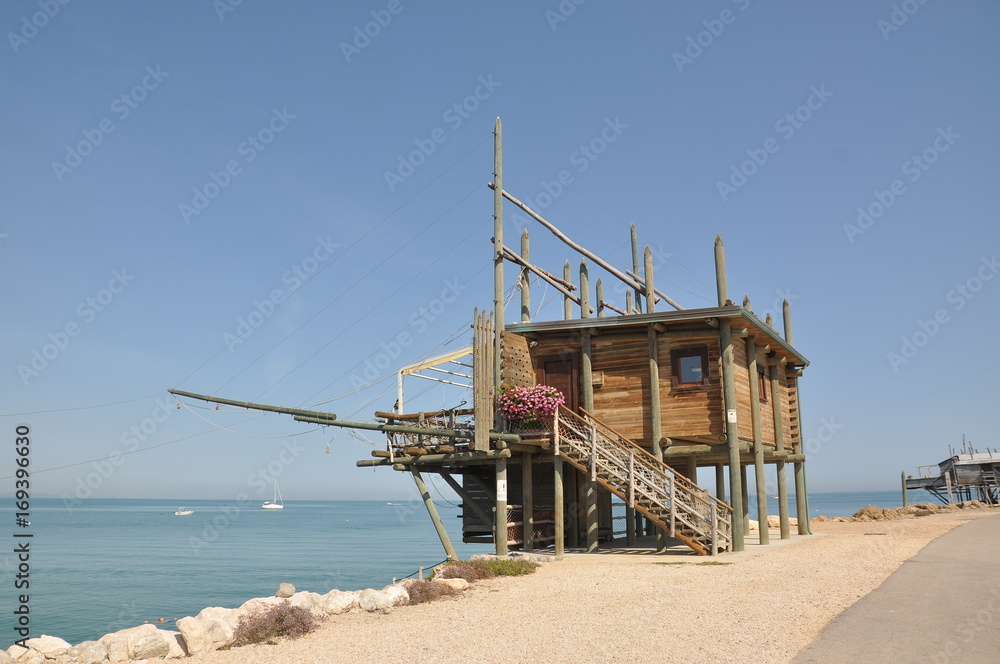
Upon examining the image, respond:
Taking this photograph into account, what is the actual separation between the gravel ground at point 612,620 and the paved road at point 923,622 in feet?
1.08

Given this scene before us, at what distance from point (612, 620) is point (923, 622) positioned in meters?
3.72

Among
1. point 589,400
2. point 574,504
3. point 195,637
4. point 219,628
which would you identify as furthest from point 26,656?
point 574,504

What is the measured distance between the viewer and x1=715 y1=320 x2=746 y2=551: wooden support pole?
19047mm

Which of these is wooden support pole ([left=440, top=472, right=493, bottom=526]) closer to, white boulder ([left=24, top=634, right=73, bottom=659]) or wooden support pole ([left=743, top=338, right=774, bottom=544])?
wooden support pole ([left=743, top=338, right=774, bottom=544])

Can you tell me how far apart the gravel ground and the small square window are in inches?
224

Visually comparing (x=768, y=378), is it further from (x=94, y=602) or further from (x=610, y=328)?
(x=94, y=602)

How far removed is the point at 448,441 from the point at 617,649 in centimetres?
1643

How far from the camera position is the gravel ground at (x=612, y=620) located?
882 cm

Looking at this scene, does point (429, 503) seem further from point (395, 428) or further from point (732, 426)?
point (732, 426)

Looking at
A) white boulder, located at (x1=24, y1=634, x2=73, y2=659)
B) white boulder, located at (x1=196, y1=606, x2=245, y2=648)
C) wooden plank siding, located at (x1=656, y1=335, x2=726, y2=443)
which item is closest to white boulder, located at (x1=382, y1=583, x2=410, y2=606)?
white boulder, located at (x1=196, y1=606, x2=245, y2=648)

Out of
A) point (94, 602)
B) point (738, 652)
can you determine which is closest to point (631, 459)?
point (738, 652)

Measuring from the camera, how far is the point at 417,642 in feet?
31.7

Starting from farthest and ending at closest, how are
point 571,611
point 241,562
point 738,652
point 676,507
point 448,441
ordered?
point 241,562, point 448,441, point 676,507, point 571,611, point 738,652

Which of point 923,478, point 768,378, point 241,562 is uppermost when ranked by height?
point 768,378
